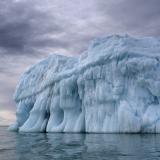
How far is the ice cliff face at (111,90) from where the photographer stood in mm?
34781

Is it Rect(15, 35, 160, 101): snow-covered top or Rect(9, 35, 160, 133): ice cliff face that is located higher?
Rect(15, 35, 160, 101): snow-covered top

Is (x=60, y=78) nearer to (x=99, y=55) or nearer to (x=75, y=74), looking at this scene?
(x=75, y=74)

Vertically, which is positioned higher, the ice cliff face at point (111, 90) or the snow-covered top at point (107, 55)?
the snow-covered top at point (107, 55)

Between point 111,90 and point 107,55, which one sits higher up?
point 107,55

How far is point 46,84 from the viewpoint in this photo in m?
49.7

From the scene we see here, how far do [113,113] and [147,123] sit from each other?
413cm

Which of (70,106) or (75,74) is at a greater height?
(75,74)

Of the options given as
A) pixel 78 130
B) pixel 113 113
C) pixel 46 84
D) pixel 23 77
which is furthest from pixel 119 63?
pixel 23 77

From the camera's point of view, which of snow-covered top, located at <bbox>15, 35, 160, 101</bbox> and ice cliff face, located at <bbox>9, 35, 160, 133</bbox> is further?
snow-covered top, located at <bbox>15, 35, 160, 101</bbox>

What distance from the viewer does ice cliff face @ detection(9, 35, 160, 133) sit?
34781mm

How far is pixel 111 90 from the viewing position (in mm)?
37188

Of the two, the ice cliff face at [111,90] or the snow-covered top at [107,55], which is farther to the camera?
the snow-covered top at [107,55]

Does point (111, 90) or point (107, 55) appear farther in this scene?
point (107, 55)

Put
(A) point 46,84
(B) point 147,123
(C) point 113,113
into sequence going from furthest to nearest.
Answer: (A) point 46,84
(C) point 113,113
(B) point 147,123
